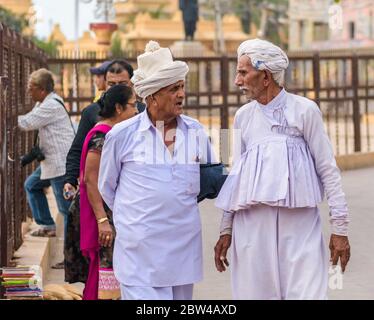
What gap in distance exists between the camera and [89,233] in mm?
7184

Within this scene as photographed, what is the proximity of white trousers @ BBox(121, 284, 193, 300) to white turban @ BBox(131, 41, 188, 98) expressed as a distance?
0.93 meters

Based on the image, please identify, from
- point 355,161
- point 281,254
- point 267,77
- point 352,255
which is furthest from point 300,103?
point 355,161

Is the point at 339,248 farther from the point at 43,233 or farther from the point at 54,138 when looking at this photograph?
the point at 43,233

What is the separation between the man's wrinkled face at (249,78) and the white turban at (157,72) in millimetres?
268

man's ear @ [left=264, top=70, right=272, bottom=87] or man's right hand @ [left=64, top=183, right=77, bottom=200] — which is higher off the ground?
man's ear @ [left=264, top=70, right=272, bottom=87]

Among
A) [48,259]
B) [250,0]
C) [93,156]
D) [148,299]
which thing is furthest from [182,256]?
[250,0]

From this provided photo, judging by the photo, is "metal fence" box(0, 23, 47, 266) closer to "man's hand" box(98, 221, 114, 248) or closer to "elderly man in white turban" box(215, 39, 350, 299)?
"man's hand" box(98, 221, 114, 248)

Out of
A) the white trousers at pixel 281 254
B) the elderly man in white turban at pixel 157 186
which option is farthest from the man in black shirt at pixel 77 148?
the white trousers at pixel 281 254

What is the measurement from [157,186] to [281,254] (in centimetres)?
66

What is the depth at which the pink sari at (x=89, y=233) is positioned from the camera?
7176 millimetres

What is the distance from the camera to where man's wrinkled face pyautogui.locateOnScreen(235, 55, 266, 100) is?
6180 mm

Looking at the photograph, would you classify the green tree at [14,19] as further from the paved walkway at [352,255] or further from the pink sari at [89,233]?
the pink sari at [89,233]

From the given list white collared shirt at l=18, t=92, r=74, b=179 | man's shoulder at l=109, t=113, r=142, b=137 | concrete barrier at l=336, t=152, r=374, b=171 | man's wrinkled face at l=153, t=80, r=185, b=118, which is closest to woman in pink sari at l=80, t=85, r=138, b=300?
man's shoulder at l=109, t=113, r=142, b=137
